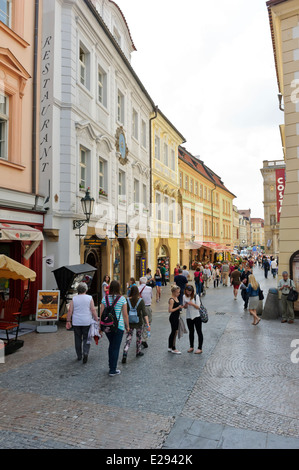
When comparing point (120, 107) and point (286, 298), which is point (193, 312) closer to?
point (286, 298)

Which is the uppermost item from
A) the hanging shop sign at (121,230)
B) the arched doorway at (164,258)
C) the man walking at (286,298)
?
the hanging shop sign at (121,230)

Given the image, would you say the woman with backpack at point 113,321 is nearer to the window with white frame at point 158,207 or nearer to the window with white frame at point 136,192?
the window with white frame at point 136,192

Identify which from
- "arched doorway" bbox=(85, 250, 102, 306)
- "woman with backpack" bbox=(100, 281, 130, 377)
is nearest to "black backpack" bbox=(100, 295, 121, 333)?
"woman with backpack" bbox=(100, 281, 130, 377)

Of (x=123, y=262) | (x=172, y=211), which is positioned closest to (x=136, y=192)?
(x=123, y=262)

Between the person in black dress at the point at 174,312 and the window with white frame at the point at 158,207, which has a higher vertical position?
the window with white frame at the point at 158,207

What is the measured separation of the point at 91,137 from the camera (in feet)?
46.8

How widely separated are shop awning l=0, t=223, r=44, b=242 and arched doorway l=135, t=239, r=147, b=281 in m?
10.8

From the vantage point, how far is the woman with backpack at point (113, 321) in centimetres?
619

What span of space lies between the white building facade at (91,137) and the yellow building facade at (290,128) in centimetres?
670

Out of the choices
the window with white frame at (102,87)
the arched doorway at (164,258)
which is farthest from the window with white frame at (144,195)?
the window with white frame at (102,87)

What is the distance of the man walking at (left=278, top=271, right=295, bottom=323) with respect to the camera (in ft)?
37.0

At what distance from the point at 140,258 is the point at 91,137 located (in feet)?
30.5

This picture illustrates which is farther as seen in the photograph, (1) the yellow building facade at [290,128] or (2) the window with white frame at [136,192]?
(2) the window with white frame at [136,192]
